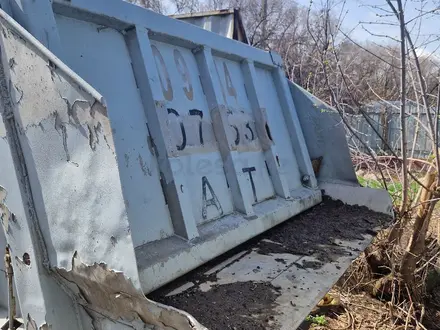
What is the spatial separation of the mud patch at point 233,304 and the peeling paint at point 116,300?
0.23 meters

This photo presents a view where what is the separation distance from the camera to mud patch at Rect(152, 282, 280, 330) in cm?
150

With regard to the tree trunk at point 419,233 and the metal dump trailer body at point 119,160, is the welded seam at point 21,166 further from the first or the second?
the tree trunk at point 419,233

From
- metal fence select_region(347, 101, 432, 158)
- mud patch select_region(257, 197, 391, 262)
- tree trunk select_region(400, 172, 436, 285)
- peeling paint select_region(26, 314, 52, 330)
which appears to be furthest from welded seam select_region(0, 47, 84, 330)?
tree trunk select_region(400, 172, 436, 285)

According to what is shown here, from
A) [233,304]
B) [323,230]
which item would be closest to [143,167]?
[233,304]

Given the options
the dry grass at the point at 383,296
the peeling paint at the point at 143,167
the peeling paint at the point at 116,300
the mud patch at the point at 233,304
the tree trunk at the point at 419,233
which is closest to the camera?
the peeling paint at the point at 116,300

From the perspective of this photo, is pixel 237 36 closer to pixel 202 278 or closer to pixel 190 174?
pixel 190 174

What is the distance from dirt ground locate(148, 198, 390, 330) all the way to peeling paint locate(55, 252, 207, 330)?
0.23 metres

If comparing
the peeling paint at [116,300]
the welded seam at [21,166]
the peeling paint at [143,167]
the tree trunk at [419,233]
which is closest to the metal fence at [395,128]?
the tree trunk at [419,233]

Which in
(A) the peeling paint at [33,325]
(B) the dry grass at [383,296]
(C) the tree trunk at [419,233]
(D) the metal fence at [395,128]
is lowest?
(B) the dry grass at [383,296]

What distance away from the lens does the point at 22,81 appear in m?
1.48

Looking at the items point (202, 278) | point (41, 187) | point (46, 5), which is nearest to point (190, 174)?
point (202, 278)

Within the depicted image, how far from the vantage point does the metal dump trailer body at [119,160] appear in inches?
52.5

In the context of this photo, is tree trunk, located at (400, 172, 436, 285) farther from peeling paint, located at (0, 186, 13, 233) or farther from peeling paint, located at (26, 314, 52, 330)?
peeling paint, located at (0, 186, 13, 233)

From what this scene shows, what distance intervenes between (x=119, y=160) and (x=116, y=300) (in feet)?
2.00
